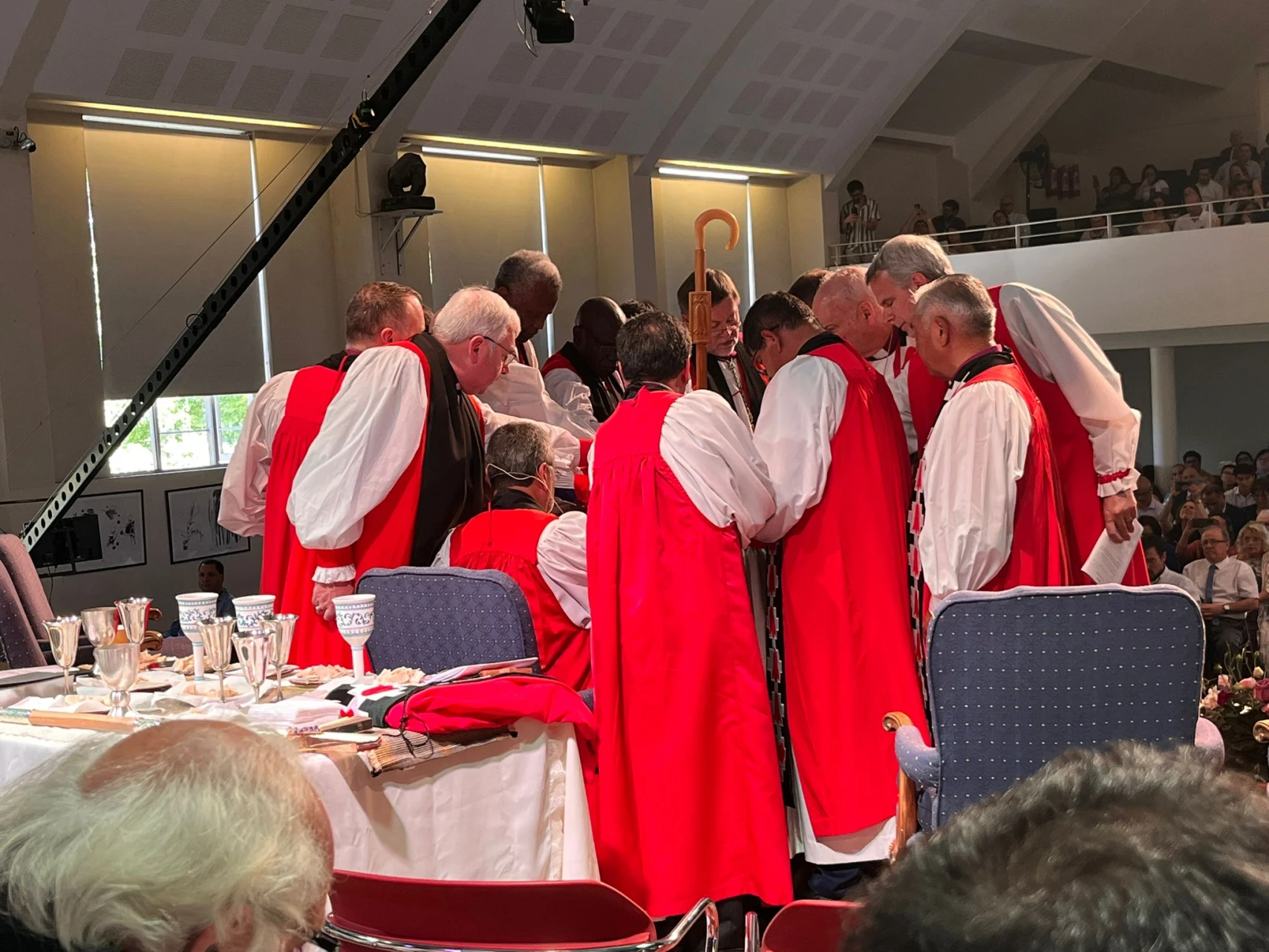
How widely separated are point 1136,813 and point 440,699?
2.33 metres

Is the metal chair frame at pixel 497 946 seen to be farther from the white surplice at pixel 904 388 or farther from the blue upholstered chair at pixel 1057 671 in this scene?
the white surplice at pixel 904 388

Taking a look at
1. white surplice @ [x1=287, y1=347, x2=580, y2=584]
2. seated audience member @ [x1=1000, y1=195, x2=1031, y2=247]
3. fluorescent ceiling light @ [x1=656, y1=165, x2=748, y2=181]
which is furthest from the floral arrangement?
seated audience member @ [x1=1000, y1=195, x2=1031, y2=247]

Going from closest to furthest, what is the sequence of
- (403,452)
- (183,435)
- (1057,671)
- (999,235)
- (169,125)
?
(1057,671)
(403,452)
(169,125)
(183,435)
(999,235)

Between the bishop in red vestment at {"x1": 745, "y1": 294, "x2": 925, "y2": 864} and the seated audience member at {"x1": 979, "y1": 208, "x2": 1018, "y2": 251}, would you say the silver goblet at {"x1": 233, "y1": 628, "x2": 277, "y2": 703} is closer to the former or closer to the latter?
the bishop in red vestment at {"x1": 745, "y1": 294, "x2": 925, "y2": 864}

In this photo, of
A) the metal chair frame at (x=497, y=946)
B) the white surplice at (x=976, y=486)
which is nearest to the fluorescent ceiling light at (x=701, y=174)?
the white surplice at (x=976, y=486)

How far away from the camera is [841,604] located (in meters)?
4.09

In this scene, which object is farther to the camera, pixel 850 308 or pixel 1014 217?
pixel 1014 217

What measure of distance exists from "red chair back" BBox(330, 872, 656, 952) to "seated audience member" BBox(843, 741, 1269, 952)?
4.57 ft

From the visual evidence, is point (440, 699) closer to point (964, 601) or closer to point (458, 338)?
point (964, 601)

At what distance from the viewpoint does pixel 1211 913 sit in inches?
25.7

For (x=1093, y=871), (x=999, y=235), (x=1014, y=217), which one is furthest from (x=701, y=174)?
(x=1093, y=871)

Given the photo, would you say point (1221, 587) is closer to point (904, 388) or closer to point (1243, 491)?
point (1243, 491)

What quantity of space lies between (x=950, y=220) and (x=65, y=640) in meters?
16.3

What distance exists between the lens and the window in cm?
1038
